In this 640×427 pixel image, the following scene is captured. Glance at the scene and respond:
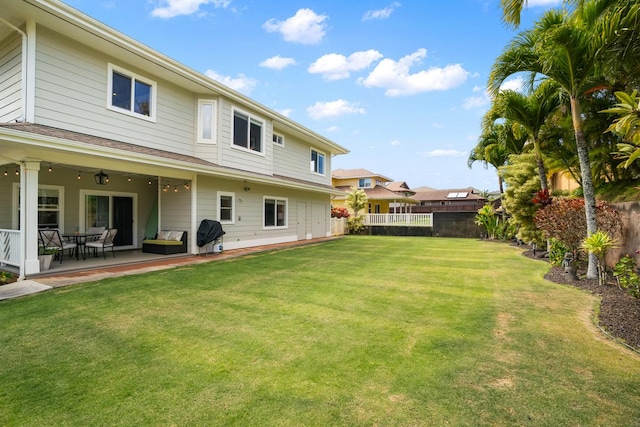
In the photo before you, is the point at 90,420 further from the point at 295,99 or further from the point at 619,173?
the point at 295,99

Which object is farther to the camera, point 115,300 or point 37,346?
point 115,300

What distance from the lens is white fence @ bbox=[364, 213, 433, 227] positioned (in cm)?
2209

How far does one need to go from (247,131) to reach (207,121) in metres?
1.70

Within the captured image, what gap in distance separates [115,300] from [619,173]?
13518mm

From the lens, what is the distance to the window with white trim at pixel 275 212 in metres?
14.6

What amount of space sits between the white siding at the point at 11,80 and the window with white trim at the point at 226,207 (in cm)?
578

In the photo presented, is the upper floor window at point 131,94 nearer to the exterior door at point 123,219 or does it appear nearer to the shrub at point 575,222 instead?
the exterior door at point 123,219

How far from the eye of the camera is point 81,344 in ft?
12.3

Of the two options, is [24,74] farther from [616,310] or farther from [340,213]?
[340,213]

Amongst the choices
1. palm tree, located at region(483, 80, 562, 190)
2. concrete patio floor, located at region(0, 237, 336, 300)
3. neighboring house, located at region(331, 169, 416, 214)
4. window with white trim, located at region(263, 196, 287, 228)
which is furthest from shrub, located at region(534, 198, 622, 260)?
neighboring house, located at region(331, 169, 416, 214)

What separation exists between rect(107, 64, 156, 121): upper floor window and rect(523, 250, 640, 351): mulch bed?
1157cm

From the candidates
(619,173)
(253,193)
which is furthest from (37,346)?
(619,173)

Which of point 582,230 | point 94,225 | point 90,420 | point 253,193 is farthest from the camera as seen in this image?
point 253,193

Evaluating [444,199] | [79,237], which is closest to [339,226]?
[79,237]
